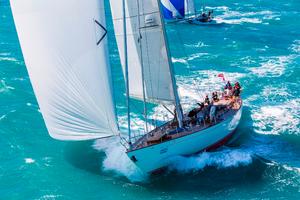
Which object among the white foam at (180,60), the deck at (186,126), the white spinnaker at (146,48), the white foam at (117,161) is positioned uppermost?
the white spinnaker at (146,48)

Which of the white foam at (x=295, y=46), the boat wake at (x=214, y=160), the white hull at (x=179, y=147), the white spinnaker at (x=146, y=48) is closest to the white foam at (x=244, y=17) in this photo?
the white foam at (x=295, y=46)

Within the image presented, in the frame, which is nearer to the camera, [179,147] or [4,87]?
[179,147]

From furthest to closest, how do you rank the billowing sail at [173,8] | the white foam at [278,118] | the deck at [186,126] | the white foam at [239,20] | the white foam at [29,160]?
the white foam at [239,20] < the billowing sail at [173,8] < the white foam at [278,118] < the white foam at [29,160] < the deck at [186,126]

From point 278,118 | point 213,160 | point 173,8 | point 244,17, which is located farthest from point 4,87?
point 244,17

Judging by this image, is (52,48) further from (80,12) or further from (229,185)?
(229,185)

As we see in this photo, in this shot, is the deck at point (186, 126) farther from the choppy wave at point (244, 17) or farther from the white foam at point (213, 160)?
the choppy wave at point (244, 17)

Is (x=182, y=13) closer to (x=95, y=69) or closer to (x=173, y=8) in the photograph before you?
(x=173, y=8)
